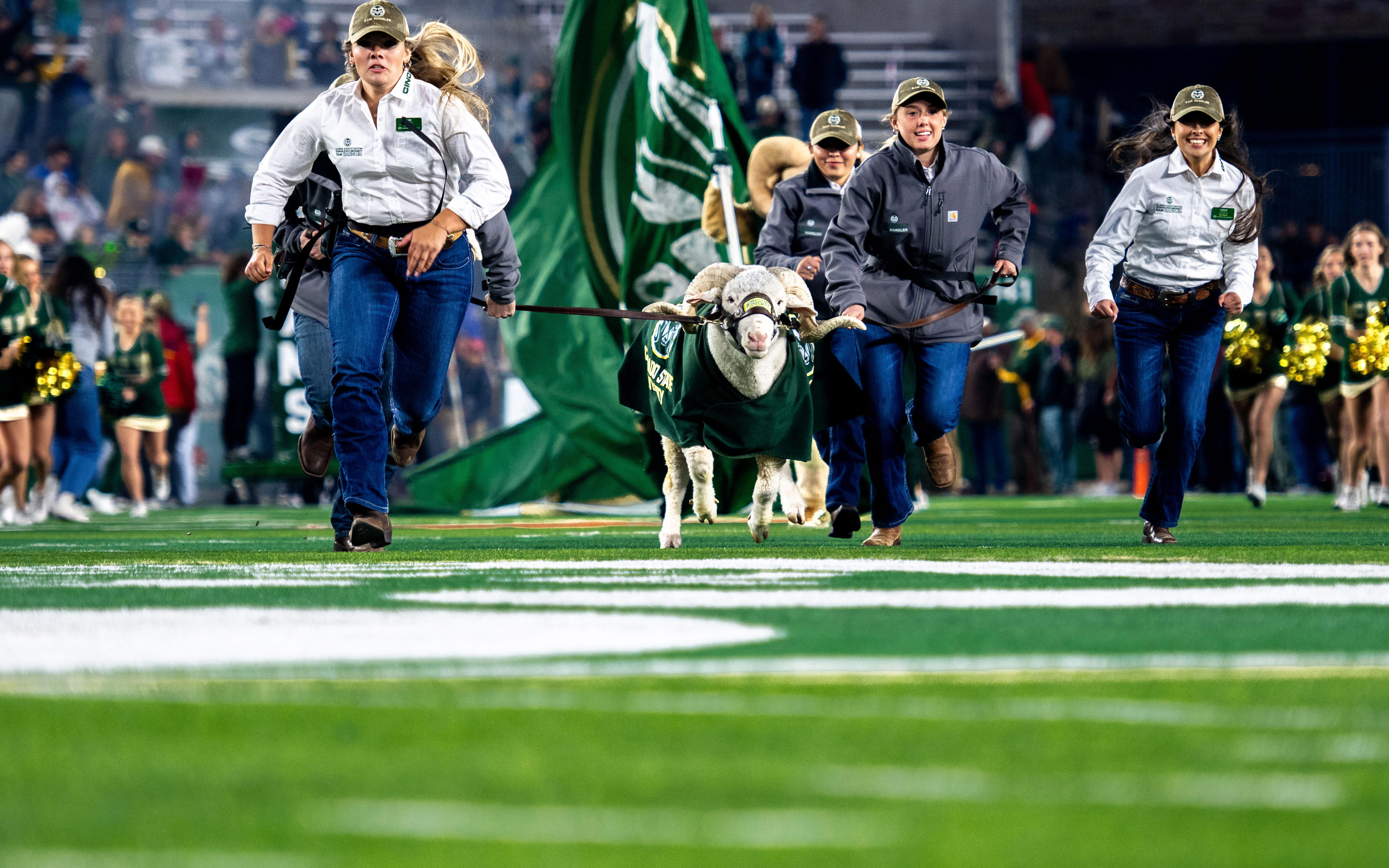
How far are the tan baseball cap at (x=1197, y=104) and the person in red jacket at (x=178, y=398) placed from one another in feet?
42.0

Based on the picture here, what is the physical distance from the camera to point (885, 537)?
8.77 metres

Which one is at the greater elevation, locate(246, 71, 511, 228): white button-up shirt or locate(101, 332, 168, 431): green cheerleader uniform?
locate(246, 71, 511, 228): white button-up shirt

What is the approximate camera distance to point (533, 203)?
1511 cm

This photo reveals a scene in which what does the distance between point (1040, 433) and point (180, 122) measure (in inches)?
457

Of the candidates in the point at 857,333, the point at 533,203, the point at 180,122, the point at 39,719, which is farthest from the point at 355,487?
the point at 180,122

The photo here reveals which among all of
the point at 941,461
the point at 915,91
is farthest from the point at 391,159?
the point at 941,461

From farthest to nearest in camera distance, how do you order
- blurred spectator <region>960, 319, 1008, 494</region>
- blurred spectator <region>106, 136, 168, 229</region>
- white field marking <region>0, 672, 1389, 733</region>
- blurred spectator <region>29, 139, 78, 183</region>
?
blurred spectator <region>106, 136, 168, 229</region> < blurred spectator <region>29, 139, 78, 183</region> < blurred spectator <region>960, 319, 1008, 494</region> < white field marking <region>0, 672, 1389, 733</region>

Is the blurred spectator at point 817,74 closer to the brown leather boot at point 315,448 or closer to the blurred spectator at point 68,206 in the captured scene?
the blurred spectator at point 68,206

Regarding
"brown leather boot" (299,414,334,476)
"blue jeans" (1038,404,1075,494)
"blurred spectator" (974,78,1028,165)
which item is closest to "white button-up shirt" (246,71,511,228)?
"brown leather boot" (299,414,334,476)

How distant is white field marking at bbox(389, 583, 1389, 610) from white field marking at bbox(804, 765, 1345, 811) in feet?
7.84

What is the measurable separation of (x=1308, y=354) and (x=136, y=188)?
1456 cm

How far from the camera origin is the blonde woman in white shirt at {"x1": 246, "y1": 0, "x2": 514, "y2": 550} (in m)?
7.75

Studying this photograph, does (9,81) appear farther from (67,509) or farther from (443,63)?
(443,63)

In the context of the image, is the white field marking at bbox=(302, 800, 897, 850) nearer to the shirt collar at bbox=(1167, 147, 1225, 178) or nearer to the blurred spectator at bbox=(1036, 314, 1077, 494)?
the shirt collar at bbox=(1167, 147, 1225, 178)
